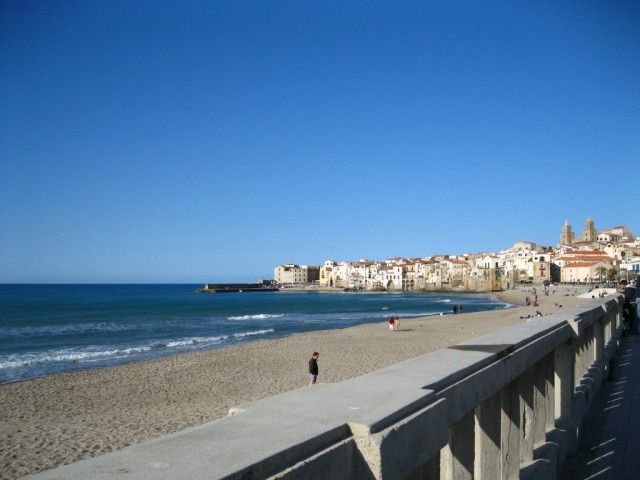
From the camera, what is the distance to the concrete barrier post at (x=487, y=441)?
2.47 metres

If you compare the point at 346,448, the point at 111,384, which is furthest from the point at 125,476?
the point at 111,384

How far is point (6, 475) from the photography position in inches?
401

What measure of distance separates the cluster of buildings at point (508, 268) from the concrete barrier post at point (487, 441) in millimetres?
96139

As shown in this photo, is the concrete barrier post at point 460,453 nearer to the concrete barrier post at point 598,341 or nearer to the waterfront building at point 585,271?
the concrete barrier post at point 598,341

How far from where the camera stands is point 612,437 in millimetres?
4785

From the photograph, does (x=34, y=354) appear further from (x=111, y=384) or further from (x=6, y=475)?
(x=6, y=475)

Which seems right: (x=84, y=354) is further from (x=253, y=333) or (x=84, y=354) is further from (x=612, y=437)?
(x=612, y=437)

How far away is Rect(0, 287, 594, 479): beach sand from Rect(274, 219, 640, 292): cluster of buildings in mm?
77465

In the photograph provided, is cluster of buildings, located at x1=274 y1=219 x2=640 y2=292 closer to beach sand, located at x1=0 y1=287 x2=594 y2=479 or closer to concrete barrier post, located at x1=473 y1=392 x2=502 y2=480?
beach sand, located at x1=0 y1=287 x2=594 y2=479

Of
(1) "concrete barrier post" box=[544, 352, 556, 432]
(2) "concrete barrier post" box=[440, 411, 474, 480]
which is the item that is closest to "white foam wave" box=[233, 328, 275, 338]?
(1) "concrete barrier post" box=[544, 352, 556, 432]

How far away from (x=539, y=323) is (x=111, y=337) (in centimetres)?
3841

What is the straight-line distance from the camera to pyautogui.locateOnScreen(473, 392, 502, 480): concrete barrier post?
97.3 inches

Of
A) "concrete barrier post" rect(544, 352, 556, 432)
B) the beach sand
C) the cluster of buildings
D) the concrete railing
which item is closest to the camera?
the concrete railing

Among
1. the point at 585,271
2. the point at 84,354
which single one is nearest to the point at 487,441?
the point at 84,354
